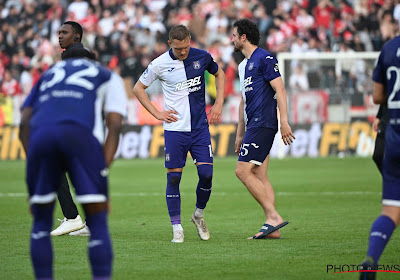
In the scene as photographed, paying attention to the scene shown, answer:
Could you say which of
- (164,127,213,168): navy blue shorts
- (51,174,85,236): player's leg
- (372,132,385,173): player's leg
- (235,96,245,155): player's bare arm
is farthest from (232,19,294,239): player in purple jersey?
(51,174,85,236): player's leg

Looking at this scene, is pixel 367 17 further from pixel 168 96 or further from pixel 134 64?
pixel 168 96

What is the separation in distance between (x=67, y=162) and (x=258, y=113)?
14.0 feet

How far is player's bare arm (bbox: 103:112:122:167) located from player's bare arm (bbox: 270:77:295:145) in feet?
11.1

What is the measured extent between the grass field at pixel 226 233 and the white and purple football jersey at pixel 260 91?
1.43m

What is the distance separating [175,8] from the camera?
1170 inches

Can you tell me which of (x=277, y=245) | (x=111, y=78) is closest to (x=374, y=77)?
(x=111, y=78)

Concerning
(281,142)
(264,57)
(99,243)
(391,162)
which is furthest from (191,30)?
(99,243)

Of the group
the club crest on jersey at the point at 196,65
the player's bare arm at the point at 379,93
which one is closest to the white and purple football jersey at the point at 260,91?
the club crest on jersey at the point at 196,65

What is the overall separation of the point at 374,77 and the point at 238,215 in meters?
5.89

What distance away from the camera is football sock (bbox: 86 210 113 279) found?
204 inches

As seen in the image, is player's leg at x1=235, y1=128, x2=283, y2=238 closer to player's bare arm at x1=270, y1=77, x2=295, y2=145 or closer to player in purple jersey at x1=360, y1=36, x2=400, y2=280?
player's bare arm at x1=270, y1=77, x2=295, y2=145

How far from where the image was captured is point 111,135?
5.62 m

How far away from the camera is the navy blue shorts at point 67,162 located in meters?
5.18

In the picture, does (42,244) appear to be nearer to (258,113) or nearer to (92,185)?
(92,185)
